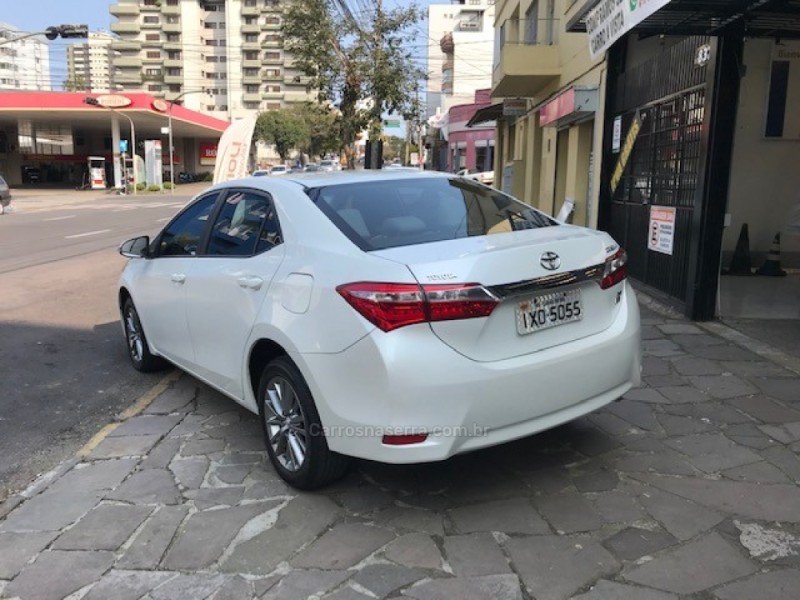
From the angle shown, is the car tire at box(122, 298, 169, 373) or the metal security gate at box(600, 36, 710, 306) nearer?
the car tire at box(122, 298, 169, 373)

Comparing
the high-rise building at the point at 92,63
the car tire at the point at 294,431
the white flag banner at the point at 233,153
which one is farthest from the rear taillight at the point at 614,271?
the high-rise building at the point at 92,63

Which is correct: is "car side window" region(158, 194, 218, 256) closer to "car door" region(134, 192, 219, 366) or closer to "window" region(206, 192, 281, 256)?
"car door" region(134, 192, 219, 366)

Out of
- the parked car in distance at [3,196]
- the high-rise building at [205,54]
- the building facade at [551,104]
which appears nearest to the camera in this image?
the building facade at [551,104]

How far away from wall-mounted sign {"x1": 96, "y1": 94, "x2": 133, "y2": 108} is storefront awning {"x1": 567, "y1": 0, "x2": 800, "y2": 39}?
133ft

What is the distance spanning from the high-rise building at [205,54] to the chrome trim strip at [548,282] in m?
96.6

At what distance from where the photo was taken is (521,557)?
2930 mm

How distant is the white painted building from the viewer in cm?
9825

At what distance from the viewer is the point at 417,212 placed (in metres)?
3.84

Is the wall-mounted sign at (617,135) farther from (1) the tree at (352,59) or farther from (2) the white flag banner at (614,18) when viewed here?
(1) the tree at (352,59)

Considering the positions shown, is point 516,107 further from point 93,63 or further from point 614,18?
point 93,63

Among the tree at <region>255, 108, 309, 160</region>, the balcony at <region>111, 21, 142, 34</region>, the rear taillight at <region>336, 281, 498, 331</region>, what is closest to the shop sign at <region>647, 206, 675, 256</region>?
the rear taillight at <region>336, 281, 498, 331</region>

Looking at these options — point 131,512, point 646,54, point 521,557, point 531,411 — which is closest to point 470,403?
point 531,411

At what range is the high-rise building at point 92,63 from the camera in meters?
98.0

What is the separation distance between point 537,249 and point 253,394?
1767mm
